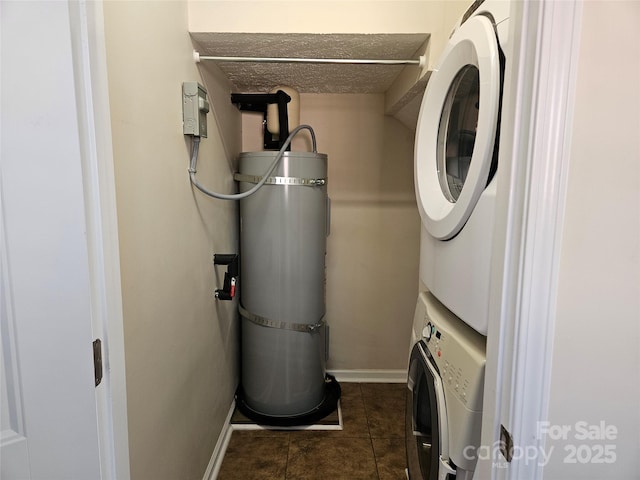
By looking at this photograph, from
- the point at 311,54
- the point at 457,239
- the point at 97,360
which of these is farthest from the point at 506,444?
the point at 311,54

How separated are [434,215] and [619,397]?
606mm

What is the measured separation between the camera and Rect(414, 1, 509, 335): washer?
2.64 feet

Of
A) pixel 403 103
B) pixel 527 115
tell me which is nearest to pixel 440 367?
pixel 527 115

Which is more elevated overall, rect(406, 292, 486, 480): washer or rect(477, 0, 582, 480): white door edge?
rect(477, 0, 582, 480): white door edge

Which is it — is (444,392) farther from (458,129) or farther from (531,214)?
(458,129)

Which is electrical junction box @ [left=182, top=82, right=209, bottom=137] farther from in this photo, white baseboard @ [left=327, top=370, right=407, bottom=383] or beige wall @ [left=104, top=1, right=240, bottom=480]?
white baseboard @ [left=327, top=370, right=407, bottom=383]

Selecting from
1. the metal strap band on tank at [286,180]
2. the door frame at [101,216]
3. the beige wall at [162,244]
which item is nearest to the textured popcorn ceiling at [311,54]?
the beige wall at [162,244]

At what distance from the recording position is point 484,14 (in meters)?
0.91

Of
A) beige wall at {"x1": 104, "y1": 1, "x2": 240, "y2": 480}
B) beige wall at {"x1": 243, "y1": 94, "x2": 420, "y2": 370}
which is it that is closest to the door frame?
beige wall at {"x1": 104, "y1": 1, "x2": 240, "y2": 480}

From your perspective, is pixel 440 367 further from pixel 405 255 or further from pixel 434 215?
pixel 405 255

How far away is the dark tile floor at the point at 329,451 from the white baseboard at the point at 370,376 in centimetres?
31

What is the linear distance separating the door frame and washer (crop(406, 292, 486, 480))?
2.39 feet

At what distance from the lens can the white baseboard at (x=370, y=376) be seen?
257 centimetres

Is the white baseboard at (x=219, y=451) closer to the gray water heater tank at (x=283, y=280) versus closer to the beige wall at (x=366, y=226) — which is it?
the gray water heater tank at (x=283, y=280)
